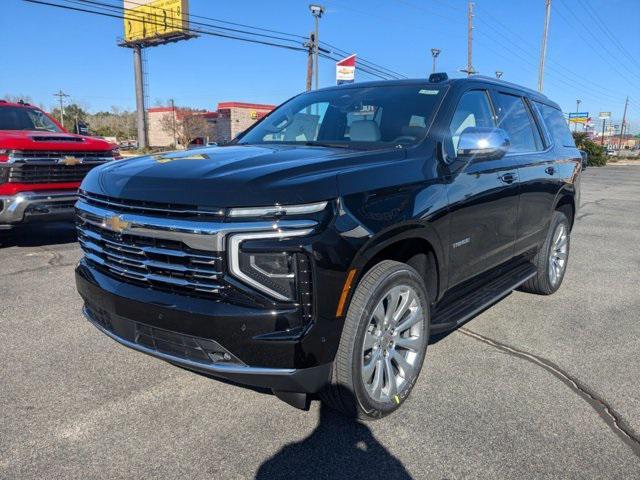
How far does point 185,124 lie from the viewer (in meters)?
64.2

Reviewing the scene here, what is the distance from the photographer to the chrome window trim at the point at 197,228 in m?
2.36

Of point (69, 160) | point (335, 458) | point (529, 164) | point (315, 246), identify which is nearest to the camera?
point (315, 246)

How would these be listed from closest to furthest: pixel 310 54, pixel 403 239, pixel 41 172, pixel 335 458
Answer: pixel 335 458, pixel 403 239, pixel 41 172, pixel 310 54

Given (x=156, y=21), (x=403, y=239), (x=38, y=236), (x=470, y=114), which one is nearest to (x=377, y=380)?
(x=403, y=239)

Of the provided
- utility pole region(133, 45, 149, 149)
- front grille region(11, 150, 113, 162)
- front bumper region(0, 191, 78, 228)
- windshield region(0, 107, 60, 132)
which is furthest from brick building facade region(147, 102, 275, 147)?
front bumper region(0, 191, 78, 228)

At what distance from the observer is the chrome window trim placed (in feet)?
7.73

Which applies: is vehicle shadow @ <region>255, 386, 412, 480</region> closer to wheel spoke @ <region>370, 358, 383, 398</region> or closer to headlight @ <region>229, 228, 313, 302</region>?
wheel spoke @ <region>370, 358, 383, 398</region>

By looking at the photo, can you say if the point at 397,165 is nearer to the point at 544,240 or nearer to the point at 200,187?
the point at 200,187

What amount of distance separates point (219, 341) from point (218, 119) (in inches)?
2438

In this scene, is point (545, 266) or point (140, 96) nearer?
point (545, 266)

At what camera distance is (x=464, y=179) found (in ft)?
11.3

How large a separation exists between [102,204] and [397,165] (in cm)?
162

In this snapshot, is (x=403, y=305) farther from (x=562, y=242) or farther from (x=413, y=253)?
(x=562, y=242)

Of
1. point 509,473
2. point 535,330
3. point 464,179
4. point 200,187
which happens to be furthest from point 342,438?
point 535,330
